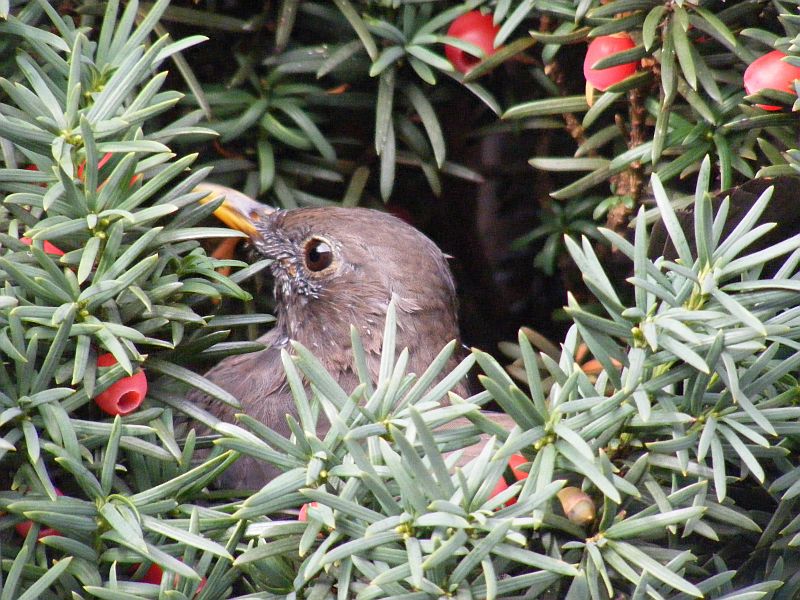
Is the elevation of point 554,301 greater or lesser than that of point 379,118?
lesser

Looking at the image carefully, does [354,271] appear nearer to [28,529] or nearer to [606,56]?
[606,56]

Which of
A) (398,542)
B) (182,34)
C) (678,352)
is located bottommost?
(398,542)

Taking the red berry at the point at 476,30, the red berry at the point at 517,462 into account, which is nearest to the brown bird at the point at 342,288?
the red berry at the point at 476,30

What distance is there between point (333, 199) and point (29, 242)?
0.71 meters

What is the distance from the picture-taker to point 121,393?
2.93ft

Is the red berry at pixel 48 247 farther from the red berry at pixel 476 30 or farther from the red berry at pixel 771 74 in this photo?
the red berry at pixel 771 74

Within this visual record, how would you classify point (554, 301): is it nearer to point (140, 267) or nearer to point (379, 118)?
point (379, 118)

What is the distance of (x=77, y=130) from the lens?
0.90 meters

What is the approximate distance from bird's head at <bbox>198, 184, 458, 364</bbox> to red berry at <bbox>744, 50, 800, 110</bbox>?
646 millimetres

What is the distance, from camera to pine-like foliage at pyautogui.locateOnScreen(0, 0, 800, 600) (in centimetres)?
73

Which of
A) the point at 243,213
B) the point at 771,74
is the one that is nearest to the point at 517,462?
the point at 771,74

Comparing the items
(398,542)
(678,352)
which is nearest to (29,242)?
(398,542)

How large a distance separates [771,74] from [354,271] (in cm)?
78

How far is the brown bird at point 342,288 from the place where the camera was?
1529 millimetres
